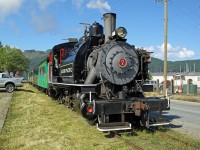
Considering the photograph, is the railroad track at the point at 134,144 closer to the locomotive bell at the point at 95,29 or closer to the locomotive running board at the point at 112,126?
the locomotive running board at the point at 112,126

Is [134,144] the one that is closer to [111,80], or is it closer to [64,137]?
[64,137]

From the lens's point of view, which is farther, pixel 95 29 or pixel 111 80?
pixel 95 29

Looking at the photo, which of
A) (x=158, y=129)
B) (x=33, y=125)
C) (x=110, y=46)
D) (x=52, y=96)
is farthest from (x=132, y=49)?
(x=52, y=96)

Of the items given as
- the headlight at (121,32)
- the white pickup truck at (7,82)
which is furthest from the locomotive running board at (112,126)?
the white pickup truck at (7,82)

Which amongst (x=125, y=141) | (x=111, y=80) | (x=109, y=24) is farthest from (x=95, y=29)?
(x=125, y=141)

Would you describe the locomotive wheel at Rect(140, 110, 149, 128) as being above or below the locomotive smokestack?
below

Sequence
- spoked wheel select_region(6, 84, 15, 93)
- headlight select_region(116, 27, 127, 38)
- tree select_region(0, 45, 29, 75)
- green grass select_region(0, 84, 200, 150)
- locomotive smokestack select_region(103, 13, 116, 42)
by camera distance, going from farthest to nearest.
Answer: tree select_region(0, 45, 29, 75)
spoked wheel select_region(6, 84, 15, 93)
locomotive smokestack select_region(103, 13, 116, 42)
headlight select_region(116, 27, 127, 38)
green grass select_region(0, 84, 200, 150)

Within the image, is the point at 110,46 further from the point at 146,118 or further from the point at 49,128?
the point at 49,128

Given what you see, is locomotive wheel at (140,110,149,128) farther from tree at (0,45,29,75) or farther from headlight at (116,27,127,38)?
tree at (0,45,29,75)

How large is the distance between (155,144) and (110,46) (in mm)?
3489

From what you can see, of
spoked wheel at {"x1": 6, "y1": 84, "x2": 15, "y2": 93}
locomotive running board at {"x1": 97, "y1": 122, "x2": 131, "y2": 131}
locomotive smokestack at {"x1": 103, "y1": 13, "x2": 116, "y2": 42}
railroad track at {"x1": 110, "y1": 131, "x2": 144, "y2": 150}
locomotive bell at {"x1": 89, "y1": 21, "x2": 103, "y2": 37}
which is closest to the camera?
railroad track at {"x1": 110, "y1": 131, "x2": 144, "y2": 150}

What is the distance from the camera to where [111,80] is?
9867mm

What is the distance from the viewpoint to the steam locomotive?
916cm

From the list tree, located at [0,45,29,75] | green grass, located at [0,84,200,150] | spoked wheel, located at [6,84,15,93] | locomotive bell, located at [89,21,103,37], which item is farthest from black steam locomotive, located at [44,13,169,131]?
tree, located at [0,45,29,75]
